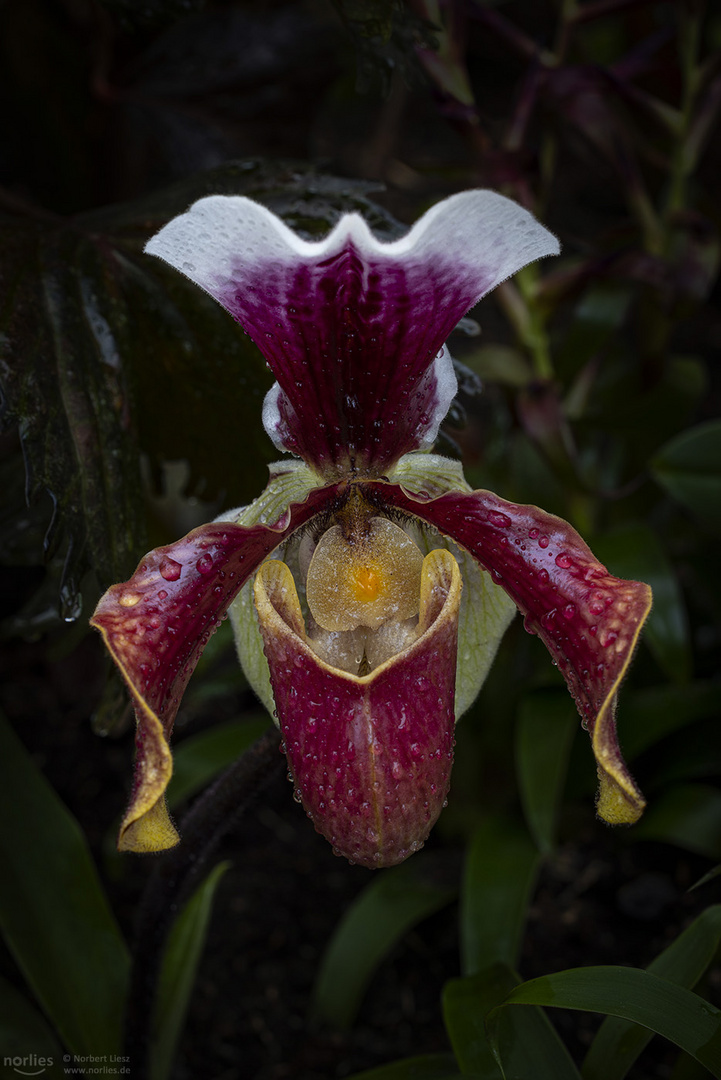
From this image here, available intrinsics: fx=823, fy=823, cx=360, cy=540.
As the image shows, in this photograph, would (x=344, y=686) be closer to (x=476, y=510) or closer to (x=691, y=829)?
(x=476, y=510)

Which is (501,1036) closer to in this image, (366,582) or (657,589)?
(366,582)

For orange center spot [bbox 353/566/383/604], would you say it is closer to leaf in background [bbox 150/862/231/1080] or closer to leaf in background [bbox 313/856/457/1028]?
leaf in background [bbox 150/862/231/1080]

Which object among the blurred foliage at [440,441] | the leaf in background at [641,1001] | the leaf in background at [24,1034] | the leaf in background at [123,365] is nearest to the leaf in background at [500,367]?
the blurred foliage at [440,441]

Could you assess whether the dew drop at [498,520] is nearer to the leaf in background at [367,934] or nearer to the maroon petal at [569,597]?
the maroon petal at [569,597]

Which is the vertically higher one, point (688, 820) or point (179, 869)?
point (179, 869)

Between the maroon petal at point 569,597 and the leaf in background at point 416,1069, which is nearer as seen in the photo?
the maroon petal at point 569,597

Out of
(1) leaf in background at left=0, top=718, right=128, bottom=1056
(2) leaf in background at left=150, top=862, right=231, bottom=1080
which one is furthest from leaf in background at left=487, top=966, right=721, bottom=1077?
(1) leaf in background at left=0, top=718, right=128, bottom=1056

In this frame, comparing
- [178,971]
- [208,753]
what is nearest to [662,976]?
[178,971]
